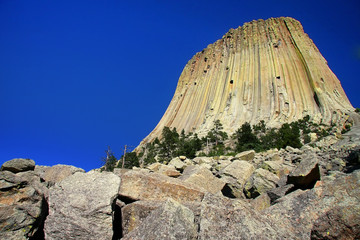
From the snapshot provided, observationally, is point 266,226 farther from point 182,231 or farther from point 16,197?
point 16,197

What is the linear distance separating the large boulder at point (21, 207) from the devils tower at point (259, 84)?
35.5 meters

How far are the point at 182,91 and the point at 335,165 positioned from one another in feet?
189

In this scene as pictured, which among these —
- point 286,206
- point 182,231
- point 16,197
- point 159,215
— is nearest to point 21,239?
point 16,197

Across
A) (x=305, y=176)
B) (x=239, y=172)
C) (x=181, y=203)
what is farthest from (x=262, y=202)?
(x=239, y=172)

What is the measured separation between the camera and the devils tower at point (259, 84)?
3850cm

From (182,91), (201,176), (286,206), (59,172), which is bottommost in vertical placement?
(286,206)

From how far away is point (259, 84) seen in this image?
45938mm

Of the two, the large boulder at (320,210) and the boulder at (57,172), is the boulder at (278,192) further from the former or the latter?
the boulder at (57,172)

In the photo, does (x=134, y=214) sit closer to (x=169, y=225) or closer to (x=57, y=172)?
(x=169, y=225)

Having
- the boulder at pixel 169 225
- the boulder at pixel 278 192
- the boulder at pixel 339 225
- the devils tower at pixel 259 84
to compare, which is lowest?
the boulder at pixel 339 225

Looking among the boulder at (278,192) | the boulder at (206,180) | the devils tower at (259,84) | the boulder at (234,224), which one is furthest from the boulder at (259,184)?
the devils tower at (259,84)

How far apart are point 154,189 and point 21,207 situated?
1.95 metres

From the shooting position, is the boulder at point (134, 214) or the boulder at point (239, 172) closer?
the boulder at point (134, 214)

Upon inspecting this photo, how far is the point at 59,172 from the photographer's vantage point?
5.34 metres
